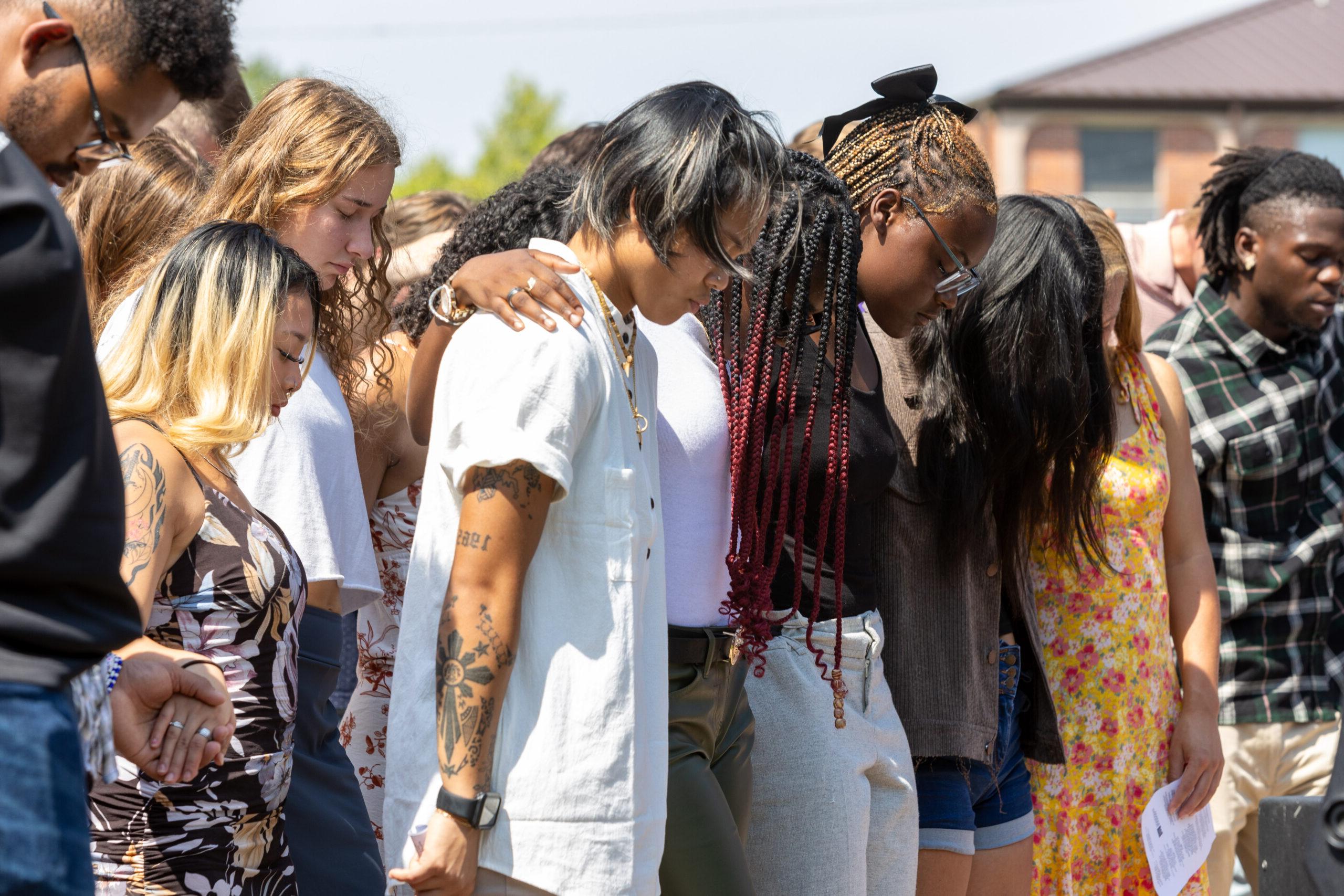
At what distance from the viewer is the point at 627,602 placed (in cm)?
191

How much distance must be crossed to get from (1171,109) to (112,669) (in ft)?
105

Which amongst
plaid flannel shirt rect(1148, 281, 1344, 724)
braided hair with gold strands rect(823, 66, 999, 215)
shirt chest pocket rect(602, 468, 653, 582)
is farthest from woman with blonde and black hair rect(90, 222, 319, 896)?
plaid flannel shirt rect(1148, 281, 1344, 724)

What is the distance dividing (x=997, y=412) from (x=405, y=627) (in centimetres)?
147

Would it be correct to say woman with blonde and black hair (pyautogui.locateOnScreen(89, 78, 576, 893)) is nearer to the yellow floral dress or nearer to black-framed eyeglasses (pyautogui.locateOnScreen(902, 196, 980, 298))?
black-framed eyeglasses (pyautogui.locateOnScreen(902, 196, 980, 298))

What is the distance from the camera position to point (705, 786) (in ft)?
7.24

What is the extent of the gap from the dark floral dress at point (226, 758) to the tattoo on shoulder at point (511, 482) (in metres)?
0.46

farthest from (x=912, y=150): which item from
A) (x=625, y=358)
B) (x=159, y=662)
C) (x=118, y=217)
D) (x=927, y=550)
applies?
(x=159, y=662)

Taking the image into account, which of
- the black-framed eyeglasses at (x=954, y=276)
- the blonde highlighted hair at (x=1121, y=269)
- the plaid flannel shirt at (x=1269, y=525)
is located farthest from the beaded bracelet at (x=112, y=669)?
the plaid flannel shirt at (x=1269, y=525)

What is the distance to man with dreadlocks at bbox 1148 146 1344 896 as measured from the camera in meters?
4.09

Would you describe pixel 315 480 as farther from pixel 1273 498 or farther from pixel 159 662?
pixel 1273 498

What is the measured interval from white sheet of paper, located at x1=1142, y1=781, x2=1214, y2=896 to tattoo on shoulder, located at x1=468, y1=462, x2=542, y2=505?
196 cm

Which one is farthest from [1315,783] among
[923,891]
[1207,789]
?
[923,891]

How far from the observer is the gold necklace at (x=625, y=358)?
205cm

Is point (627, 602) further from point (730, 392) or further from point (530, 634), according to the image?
point (730, 392)
